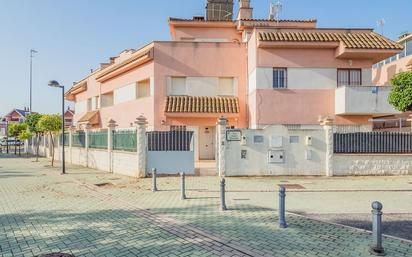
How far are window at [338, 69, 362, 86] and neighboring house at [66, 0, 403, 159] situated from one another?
0.19 feet

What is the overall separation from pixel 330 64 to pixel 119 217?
53.5 feet

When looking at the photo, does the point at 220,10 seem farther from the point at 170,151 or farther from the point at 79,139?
the point at 170,151

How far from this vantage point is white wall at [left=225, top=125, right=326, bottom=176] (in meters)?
14.5

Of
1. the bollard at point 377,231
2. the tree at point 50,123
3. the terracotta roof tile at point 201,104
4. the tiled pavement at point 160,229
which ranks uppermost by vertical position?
the terracotta roof tile at point 201,104

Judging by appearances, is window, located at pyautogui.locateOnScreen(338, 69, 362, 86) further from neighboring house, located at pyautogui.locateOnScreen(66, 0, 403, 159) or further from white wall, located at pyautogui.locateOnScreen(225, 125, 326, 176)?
white wall, located at pyautogui.locateOnScreen(225, 125, 326, 176)

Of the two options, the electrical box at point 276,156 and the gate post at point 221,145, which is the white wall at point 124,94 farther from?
the electrical box at point 276,156

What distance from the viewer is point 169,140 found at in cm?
1481

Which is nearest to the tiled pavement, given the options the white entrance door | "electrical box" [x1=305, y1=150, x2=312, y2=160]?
"electrical box" [x1=305, y1=150, x2=312, y2=160]

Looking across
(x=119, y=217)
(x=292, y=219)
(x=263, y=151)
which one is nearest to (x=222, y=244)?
(x=292, y=219)

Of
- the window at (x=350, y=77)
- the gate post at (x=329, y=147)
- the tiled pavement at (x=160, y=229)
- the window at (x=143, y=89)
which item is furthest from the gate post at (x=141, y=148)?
the window at (x=350, y=77)

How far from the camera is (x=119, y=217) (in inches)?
303

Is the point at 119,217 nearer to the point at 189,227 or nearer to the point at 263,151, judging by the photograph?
the point at 189,227

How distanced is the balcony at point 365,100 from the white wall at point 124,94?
14.5m

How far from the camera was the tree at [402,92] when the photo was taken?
14.1 m
